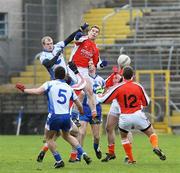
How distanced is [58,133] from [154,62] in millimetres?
18582

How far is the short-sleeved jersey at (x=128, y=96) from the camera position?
18062 millimetres

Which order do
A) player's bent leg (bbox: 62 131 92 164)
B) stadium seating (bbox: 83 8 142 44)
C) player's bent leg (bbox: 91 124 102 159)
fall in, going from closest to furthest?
1. player's bent leg (bbox: 62 131 92 164)
2. player's bent leg (bbox: 91 124 102 159)
3. stadium seating (bbox: 83 8 142 44)

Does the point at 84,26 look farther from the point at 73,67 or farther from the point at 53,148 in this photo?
the point at 53,148

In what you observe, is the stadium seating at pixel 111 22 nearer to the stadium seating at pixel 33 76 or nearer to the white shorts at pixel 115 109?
the stadium seating at pixel 33 76

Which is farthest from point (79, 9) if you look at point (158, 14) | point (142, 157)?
point (142, 157)

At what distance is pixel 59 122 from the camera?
17312 millimetres

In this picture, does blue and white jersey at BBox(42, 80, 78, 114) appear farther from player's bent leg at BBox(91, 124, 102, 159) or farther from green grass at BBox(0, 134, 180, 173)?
player's bent leg at BBox(91, 124, 102, 159)

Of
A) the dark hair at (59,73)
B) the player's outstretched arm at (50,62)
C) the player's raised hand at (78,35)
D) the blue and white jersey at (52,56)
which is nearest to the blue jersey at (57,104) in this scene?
the dark hair at (59,73)

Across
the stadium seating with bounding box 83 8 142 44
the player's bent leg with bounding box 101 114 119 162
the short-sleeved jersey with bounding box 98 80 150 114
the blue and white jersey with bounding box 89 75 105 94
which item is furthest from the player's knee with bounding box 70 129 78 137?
the stadium seating with bounding box 83 8 142 44

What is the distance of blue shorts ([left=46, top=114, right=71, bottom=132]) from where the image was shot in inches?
682

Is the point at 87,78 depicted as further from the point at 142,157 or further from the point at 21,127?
the point at 21,127

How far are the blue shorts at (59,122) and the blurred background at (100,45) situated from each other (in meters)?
16.5

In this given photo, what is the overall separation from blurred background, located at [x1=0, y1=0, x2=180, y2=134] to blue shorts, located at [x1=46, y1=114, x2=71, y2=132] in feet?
54.2

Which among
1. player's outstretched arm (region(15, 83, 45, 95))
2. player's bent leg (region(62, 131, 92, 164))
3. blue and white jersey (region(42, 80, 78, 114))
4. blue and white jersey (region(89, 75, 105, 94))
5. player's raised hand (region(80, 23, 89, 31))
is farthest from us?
blue and white jersey (region(89, 75, 105, 94))
